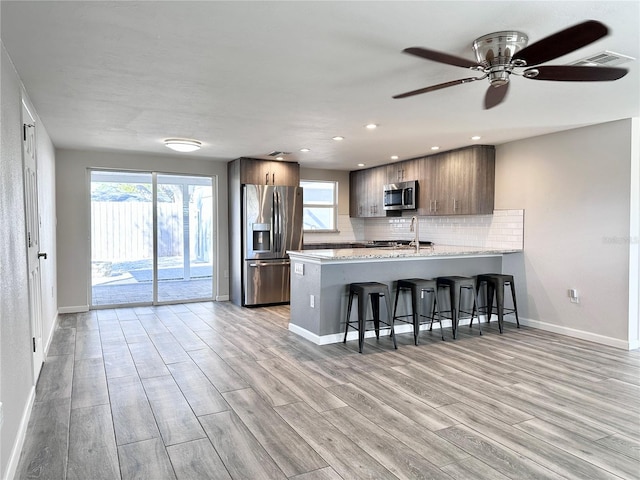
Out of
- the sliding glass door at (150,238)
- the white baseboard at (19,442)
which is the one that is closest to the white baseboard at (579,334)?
the sliding glass door at (150,238)

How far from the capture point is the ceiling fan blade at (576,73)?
2156mm

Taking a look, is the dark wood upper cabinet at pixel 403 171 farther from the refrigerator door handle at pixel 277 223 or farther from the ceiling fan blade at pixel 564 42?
the ceiling fan blade at pixel 564 42

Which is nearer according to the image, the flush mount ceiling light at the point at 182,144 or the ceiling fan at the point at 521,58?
the ceiling fan at the point at 521,58

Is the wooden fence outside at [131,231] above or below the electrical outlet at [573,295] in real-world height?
above

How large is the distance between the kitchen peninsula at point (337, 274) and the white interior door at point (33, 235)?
8.28ft

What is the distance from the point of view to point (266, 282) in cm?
666

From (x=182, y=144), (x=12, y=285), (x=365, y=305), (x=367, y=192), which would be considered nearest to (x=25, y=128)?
(x=12, y=285)

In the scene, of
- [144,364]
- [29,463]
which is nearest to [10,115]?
[29,463]

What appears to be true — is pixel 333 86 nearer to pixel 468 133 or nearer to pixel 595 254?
pixel 468 133

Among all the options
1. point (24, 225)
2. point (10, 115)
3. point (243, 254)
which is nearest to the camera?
point (10, 115)

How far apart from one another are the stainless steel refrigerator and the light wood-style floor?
1942mm

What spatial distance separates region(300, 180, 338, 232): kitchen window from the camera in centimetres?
805

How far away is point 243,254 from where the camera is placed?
6.62 m

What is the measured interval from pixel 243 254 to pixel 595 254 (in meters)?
4.68
